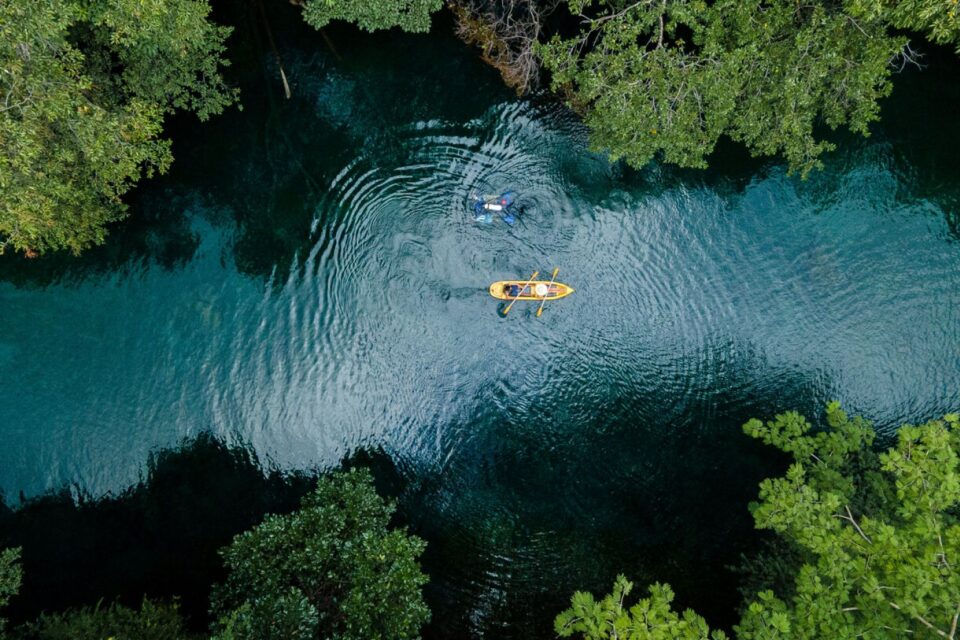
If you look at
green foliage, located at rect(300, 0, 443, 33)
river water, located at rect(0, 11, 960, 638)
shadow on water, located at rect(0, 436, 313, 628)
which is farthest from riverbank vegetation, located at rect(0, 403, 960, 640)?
green foliage, located at rect(300, 0, 443, 33)

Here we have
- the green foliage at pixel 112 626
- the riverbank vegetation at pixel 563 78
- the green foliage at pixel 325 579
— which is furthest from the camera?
the green foliage at pixel 112 626

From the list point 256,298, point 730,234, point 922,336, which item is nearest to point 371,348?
point 256,298

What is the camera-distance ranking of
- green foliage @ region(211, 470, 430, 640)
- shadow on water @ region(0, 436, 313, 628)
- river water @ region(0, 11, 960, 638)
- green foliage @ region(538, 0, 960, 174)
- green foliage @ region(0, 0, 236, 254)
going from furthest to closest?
river water @ region(0, 11, 960, 638)
shadow on water @ region(0, 436, 313, 628)
green foliage @ region(211, 470, 430, 640)
green foliage @ region(538, 0, 960, 174)
green foliage @ region(0, 0, 236, 254)

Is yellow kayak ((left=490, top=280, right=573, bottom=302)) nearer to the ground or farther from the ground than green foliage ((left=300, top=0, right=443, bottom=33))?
nearer to the ground

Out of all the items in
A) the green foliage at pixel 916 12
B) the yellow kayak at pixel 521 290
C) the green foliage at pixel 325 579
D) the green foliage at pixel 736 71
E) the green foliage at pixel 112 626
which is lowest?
the green foliage at pixel 112 626

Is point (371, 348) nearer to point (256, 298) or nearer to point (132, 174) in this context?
point (256, 298)

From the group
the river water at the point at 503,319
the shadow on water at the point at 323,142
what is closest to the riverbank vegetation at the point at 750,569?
the river water at the point at 503,319

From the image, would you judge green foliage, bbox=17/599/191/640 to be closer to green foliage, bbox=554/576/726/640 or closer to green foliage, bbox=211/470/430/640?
green foliage, bbox=211/470/430/640

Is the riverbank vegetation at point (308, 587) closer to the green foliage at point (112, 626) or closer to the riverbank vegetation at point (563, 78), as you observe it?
the green foliage at point (112, 626)
